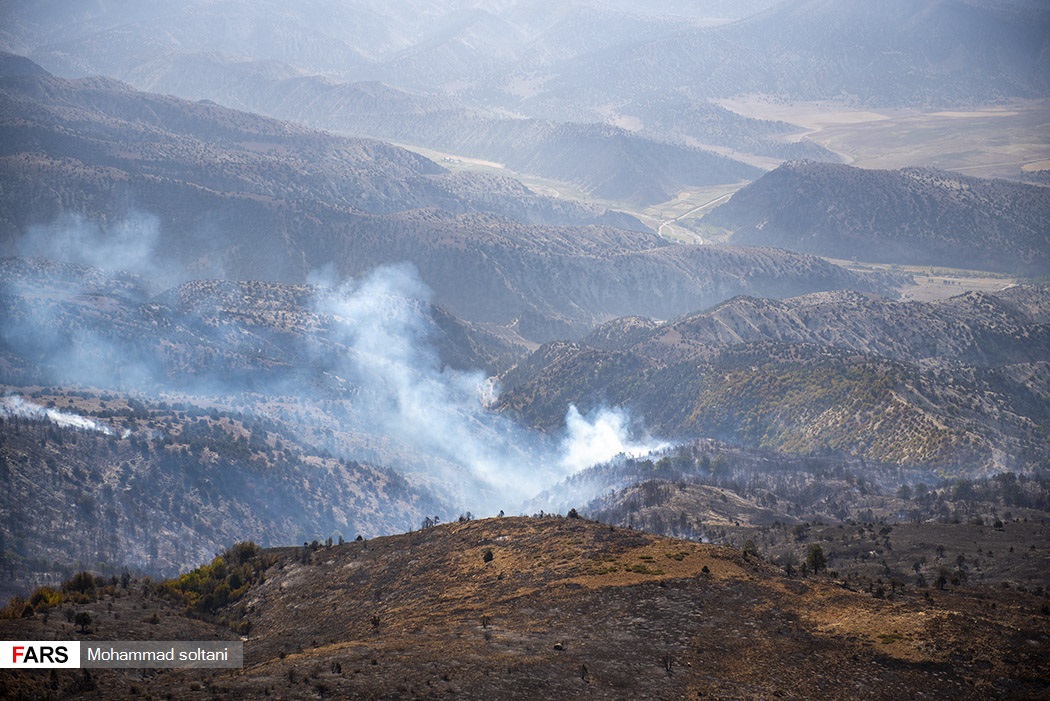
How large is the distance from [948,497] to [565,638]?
77.1 meters

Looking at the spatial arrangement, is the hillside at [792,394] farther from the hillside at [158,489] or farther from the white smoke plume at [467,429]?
the hillside at [158,489]

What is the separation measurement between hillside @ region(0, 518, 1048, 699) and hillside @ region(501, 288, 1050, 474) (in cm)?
8511

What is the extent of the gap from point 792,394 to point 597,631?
11174cm

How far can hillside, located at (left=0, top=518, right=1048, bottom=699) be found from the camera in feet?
142

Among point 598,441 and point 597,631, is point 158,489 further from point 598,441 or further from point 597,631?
point 597,631

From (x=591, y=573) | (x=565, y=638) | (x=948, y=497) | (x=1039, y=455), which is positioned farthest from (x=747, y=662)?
(x=1039, y=455)

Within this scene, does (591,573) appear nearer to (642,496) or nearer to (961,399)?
(642,496)

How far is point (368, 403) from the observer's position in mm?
170750

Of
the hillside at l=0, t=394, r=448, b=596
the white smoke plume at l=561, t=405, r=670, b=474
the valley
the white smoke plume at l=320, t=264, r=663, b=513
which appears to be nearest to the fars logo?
the valley

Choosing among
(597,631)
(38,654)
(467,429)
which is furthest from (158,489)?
(597,631)

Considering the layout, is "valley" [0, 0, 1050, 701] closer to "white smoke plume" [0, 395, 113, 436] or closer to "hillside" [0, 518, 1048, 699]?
"hillside" [0, 518, 1048, 699]

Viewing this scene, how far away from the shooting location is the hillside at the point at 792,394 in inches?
5443

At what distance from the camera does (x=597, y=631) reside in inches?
1932

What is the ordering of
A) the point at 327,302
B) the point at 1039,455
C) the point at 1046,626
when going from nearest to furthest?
the point at 1046,626 → the point at 1039,455 → the point at 327,302
